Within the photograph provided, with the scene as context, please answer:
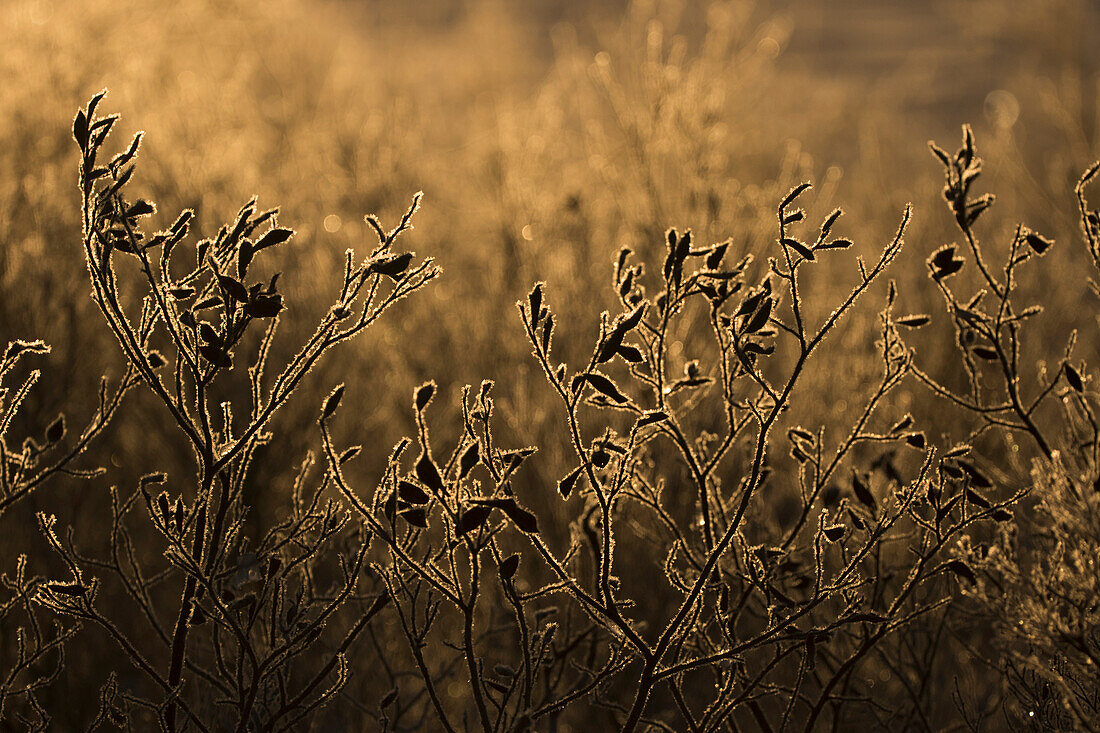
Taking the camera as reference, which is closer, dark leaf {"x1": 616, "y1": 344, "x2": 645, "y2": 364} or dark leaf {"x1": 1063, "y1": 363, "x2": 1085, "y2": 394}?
dark leaf {"x1": 616, "y1": 344, "x2": 645, "y2": 364}

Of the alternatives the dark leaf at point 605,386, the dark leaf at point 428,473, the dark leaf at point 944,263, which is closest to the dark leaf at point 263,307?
the dark leaf at point 428,473

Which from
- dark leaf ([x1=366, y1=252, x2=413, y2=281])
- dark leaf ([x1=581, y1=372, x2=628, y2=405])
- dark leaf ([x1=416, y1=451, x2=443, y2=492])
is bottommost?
dark leaf ([x1=416, y1=451, x2=443, y2=492])

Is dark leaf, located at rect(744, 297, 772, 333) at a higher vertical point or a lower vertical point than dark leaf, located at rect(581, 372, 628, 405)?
higher

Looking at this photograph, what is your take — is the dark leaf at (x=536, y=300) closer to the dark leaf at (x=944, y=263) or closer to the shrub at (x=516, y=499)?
the shrub at (x=516, y=499)

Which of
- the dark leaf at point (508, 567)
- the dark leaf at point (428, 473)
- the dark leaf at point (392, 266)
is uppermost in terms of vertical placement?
the dark leaf at point (392, 266)

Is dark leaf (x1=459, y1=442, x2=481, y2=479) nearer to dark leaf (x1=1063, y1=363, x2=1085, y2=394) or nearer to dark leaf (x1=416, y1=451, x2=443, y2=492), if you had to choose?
dark leaf (x1=416, y1=451, x2=443, y2=492)

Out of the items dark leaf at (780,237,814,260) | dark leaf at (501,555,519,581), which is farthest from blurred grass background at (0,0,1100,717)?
dark leaf at (501,555,519,581)

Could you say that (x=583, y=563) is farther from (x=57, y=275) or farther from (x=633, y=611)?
(x=57, y=275)

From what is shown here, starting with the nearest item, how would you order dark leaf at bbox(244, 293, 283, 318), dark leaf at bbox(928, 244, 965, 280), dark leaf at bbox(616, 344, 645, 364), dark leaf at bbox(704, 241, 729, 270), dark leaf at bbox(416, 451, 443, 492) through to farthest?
dark leaf at bbox(416, 451, 443, 492) < dark leaf at bbox(244, 293, 283, 318) < dark leaf at bbox(616, 344, 645, 364) < dark leaf at bbox(704, 241, 729, 270) < dark leaf at bbox(928, 244, 965, 280)

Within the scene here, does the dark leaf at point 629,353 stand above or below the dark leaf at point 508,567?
above

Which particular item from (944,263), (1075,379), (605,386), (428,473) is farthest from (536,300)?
(1075,379)

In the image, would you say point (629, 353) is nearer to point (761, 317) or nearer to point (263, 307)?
point (761, 317)

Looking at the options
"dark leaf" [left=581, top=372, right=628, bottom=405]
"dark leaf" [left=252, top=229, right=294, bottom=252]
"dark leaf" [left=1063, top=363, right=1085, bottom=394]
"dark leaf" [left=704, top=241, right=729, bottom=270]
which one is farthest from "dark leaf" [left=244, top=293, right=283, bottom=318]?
"dark leaf" [left=1063, top=363, right=1085, bottom=394]

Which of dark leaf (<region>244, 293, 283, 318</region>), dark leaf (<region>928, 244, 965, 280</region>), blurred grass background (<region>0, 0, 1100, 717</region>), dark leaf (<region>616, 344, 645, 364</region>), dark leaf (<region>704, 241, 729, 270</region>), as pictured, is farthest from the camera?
blurred grass background (<region>0, 0, 1100, 717</region>)
